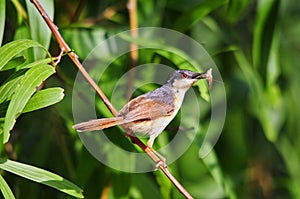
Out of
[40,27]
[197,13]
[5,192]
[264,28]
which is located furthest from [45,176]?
[264,28]

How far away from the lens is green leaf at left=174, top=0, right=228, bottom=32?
4.45 ft

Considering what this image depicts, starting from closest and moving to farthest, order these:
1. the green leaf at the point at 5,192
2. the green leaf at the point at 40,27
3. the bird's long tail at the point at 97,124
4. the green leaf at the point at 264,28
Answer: the bird's long tail at the point at 97,124 → the green leaf at the point at 5,192 → the green leaf at the point at 40,27 → the green leaf at the point at 264,28

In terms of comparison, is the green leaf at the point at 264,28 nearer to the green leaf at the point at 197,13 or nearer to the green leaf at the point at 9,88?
the green leaf at the point at 197,13

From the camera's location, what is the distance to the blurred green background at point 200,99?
1301 mm

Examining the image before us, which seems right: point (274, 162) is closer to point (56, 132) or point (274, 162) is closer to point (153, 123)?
point (56, 132)

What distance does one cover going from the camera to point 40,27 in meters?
1.13

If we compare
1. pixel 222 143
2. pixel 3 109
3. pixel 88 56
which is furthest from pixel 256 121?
pixel 3 109

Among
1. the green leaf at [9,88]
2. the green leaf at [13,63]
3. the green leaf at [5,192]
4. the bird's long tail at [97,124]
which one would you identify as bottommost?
the green leaf at [5,192]

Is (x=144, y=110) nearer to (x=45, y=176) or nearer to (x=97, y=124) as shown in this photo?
(x=97, y=124)

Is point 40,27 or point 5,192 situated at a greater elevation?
point 40,27

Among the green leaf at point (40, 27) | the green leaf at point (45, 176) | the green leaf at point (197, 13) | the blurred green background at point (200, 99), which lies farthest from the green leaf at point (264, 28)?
the green leaf at point (45, 176)

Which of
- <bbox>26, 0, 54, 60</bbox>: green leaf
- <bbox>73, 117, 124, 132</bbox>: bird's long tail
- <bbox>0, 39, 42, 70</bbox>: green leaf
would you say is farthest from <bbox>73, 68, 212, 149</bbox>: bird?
<bbox>26, 0, 54, 60</bbox>: green leaf

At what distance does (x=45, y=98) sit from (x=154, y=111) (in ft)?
0.50

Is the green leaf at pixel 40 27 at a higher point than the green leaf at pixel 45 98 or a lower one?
higher
